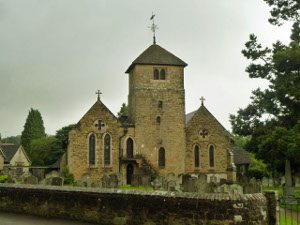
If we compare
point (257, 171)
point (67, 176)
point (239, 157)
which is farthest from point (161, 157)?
point (257, 171)

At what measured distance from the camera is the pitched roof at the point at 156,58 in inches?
1584

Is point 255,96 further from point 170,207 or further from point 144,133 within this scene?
point 170,207

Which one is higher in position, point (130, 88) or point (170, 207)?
point (130, 88)

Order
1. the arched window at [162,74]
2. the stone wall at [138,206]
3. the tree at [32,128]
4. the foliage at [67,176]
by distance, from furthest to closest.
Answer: the tree at [32,128] < the arched window at [162,74] < the foliage at [67,176] < the stone wall at [138,206]

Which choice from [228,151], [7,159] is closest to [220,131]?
[228,151]

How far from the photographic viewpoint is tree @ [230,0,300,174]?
79.6 feet

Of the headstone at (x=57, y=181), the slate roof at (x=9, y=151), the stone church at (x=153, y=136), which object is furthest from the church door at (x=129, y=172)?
the slate roof at (x=9, y=151)

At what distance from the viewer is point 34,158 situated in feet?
258

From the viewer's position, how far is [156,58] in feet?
134

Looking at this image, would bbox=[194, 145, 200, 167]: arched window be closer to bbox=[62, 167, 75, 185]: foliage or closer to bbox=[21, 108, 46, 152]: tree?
bbox=[62, 167, 75, 185]: foliage

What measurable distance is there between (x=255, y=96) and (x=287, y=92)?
3.57 m

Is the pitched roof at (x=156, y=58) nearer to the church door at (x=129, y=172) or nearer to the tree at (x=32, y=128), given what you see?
the church door at (x=129, y=172)

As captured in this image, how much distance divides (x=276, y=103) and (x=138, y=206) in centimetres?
1733

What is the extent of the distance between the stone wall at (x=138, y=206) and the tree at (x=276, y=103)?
40.9ft
